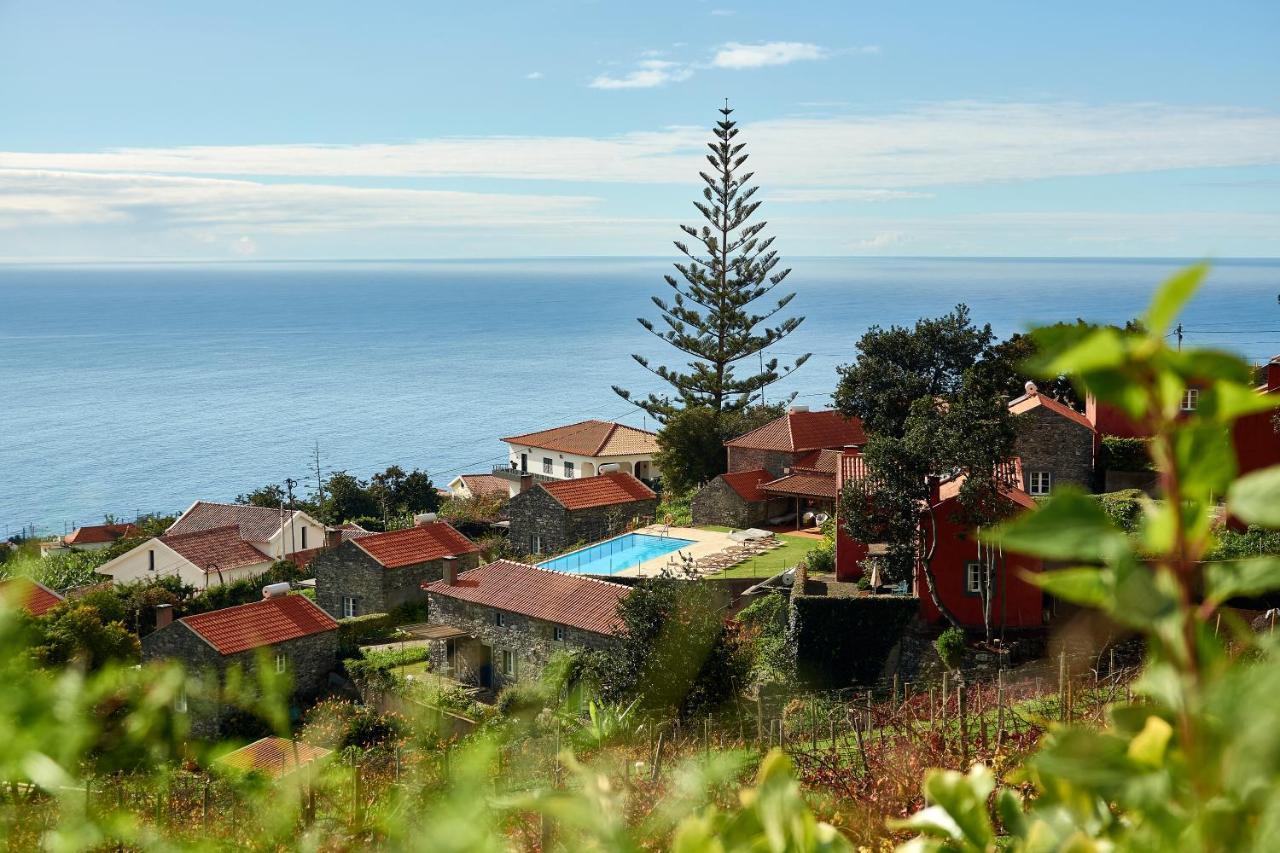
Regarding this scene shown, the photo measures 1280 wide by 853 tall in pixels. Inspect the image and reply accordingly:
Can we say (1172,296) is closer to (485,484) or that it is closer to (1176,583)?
(1176,583)

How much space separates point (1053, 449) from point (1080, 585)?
23476 millimetres

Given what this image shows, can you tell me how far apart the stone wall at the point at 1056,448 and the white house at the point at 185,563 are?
20985 mm

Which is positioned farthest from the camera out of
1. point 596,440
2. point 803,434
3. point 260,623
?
point 596,440

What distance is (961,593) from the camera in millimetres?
17344

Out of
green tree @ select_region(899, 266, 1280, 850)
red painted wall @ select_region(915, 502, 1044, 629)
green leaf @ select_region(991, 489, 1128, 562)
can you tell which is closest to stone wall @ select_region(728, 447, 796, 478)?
red painted wall @ select_region(915, 502, 1044, 629)

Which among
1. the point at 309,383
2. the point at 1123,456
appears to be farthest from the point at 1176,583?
the point at 309,383

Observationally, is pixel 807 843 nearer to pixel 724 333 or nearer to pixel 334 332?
pixel 724 333

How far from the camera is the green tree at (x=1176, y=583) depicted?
2.02 feet

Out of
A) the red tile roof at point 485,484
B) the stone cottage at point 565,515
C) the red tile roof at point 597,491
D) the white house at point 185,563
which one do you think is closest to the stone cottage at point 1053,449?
the stone cottage at point 565,515

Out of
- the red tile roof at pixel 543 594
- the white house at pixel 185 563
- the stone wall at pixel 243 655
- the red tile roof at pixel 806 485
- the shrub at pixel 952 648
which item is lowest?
the white house at pixel 185 563

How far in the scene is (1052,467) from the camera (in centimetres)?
2281

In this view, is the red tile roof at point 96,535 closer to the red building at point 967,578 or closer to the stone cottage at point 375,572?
the stone cottage at point 375,572

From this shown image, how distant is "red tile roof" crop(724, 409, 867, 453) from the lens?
3122 cm

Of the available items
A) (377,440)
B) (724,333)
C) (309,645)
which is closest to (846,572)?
(309,645)
